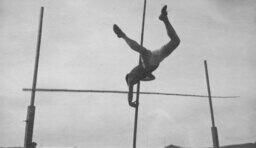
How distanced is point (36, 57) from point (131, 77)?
2490 mm

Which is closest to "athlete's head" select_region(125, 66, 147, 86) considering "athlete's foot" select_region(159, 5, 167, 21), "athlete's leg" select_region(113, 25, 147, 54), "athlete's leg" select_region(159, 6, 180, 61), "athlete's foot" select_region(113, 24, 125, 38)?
"athlete's leg" select_region(113, 25, 147, 54)

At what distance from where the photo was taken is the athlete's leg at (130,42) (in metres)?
5.56

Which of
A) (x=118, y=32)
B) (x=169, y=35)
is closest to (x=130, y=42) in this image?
(x=118, y=32)

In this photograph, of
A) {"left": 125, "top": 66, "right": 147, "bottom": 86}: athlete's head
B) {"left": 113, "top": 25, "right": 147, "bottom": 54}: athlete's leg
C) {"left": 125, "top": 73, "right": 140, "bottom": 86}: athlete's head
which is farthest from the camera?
{"left": 125, "top": 73, "right": 140, "bottom": 86}: athlete's head

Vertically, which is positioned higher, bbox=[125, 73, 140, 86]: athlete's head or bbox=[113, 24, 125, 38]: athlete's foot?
bbox=[113, 24, 125, 38]: athlete's foot

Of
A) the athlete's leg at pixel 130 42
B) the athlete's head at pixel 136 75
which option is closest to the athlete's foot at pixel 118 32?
the athlete's leg at pixel 130 42

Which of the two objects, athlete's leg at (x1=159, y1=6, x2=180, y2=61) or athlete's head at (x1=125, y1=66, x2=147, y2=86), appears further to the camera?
athlete's head at (x1=125, y1=66, x2=147, y2=86)

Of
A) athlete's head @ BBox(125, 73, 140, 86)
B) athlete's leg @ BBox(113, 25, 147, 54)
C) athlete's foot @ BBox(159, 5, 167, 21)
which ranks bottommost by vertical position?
athlete's head @ BBox(125, 73, 140, 86)

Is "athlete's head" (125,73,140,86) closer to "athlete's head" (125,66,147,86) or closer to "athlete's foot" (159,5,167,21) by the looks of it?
"athlete's head" (125,66,147,86)

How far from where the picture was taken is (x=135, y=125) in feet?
21.3

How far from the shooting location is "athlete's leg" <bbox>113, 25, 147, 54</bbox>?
5564 millimetres

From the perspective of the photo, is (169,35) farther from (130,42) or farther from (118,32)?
(118,32)

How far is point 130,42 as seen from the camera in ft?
18.5

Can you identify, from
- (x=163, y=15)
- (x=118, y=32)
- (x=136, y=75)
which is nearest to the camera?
(x=163, y=15)
